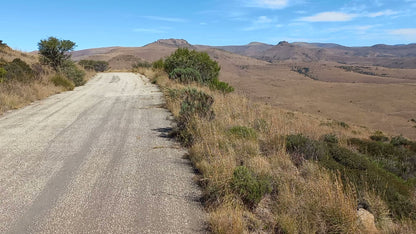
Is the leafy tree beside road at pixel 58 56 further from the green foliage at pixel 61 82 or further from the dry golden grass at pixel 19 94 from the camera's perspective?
the dry golden grass at pixel 19 94

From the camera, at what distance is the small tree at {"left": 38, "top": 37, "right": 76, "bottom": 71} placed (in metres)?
21.5

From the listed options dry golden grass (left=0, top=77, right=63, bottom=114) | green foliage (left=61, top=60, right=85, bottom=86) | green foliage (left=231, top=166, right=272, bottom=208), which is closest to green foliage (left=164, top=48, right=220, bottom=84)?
green foliage (left=61, top=60, right=85, bottom=86)

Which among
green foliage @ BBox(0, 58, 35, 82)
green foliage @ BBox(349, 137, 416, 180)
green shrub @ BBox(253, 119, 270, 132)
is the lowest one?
green foliage @ BBox(349, 137, 416, 180)

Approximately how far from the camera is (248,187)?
3900 mm

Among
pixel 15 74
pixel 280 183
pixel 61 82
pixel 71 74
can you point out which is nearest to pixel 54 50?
pixel 71 74

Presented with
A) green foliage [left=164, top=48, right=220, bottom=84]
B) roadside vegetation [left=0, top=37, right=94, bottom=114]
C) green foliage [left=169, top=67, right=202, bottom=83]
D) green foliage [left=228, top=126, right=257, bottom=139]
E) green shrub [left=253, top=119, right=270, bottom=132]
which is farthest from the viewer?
green foliage [left=164, top=48, right=220, bottom=84]

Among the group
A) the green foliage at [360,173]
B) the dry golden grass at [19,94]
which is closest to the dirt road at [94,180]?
the green foliage at [360,173]

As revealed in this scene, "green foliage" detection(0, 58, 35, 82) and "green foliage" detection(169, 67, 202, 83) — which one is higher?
"green foliage" detection(0, 58, 35, 82)

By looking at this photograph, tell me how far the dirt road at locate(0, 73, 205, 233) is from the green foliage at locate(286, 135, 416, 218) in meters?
2.61

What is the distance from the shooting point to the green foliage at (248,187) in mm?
3863

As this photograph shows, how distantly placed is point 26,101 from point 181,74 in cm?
854

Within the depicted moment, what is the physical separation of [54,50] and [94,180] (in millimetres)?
20645

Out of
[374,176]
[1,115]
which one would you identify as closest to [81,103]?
[1,115]

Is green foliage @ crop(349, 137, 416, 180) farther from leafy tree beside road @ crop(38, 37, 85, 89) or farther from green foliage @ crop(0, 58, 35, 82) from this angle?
leafy tree beside road @ crop(38, 37, 85, 89)
